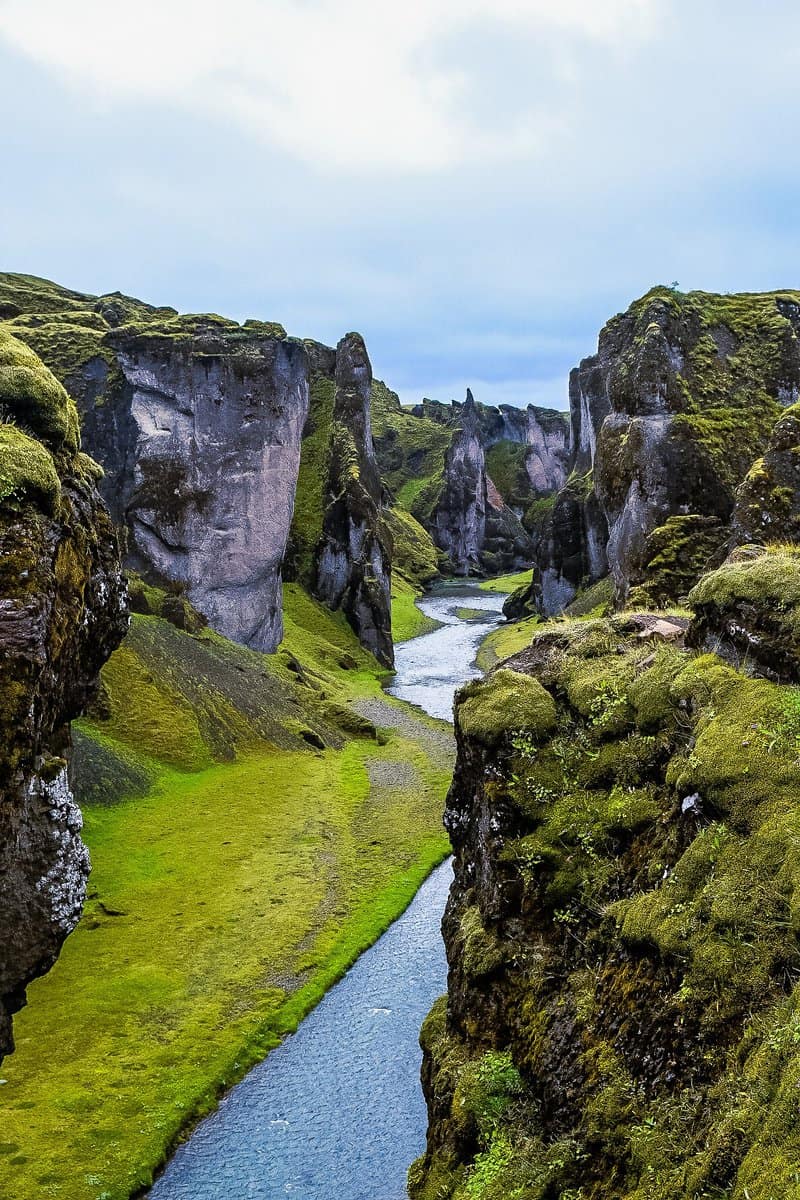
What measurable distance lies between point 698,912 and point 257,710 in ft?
161

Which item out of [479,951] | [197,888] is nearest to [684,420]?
[197,888]

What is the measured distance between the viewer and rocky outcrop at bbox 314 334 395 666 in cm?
9731

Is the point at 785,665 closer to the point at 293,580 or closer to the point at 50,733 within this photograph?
the point at 50,733

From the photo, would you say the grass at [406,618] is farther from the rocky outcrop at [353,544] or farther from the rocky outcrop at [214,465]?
the rocky outcrop at [214,465]

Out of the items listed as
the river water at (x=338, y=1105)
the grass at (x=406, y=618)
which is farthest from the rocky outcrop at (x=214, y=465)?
the river water at (x=338, y=1105)

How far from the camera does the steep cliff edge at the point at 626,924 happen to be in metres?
9.94

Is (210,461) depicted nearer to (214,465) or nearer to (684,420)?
(214,465)

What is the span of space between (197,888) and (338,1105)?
14920 mm

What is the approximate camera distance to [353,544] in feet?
332

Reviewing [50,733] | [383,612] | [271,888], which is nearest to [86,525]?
[50,733]

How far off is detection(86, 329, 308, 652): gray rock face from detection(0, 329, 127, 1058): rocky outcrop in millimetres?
49204

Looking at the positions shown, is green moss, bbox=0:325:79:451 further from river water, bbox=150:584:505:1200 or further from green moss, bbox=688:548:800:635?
river water, bbox=150:584:505:1200

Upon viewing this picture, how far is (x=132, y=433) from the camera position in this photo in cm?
6894

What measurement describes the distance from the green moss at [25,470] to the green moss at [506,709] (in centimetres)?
1029
